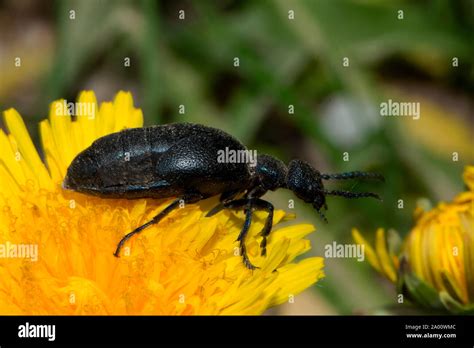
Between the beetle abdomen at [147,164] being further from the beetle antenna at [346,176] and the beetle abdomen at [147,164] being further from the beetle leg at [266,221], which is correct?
the beetle antenna at [346,176]

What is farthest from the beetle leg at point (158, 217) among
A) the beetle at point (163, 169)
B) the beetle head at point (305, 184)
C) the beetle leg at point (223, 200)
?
the beetle head at point (305, 184)

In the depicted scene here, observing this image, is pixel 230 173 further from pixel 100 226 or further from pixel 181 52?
pixel 181 52

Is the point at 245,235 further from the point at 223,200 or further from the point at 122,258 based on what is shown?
the point at 122,258

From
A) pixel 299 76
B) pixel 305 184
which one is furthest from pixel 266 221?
pixel 299 76

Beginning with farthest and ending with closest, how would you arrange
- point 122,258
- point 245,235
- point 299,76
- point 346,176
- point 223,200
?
point 299,76 < point 346,176 < point 223,200 < point 245,235 < point 122,258

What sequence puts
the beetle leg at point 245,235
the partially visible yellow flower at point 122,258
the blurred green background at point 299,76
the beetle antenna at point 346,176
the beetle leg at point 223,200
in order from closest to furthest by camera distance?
1. the partially visible yellow flower at point 122,258
2. the beetle leg at point 245,235
3. the beetle leg at point 223,200
4. the beetle antenna at point 346,176
5. the blurred green background at point 299,76

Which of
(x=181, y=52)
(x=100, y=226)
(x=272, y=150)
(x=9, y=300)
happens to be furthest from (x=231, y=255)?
(x=181, y=52)
